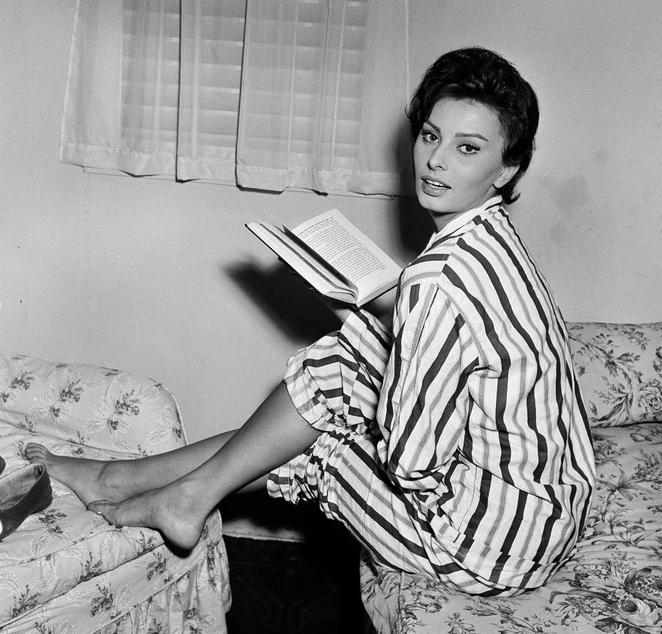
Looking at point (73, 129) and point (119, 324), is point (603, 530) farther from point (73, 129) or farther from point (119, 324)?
point (73, 129)

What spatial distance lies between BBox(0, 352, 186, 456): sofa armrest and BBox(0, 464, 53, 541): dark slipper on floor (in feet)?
0.76

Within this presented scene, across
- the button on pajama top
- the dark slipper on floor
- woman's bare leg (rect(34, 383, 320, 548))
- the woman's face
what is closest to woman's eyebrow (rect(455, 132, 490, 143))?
the woman's face

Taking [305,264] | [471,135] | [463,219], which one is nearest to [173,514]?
[305,264]

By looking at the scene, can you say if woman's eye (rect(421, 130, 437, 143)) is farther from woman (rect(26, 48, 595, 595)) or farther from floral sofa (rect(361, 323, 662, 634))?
floral sofa (rect(361, 323, 662, 634))

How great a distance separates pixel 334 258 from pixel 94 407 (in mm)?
627

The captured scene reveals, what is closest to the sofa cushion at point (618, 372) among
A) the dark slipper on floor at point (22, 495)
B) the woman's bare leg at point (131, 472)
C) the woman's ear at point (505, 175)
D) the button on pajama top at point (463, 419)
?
the button on pajama top at point (463, 419)

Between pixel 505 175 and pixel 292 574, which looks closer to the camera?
pixel 505 175

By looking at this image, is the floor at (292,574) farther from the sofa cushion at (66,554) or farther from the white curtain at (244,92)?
the white curtain at (244,92)

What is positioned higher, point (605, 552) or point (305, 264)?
point (305, 264)

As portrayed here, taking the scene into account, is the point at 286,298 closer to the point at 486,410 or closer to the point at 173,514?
the point at 173,514

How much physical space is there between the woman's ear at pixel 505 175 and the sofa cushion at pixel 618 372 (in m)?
0.49

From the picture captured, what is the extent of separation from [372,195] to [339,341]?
2.08 ft

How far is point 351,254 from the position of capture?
4.72ft

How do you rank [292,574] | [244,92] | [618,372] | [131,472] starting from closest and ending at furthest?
[131,472] < [618,372] < [244,92] < [292,574]
